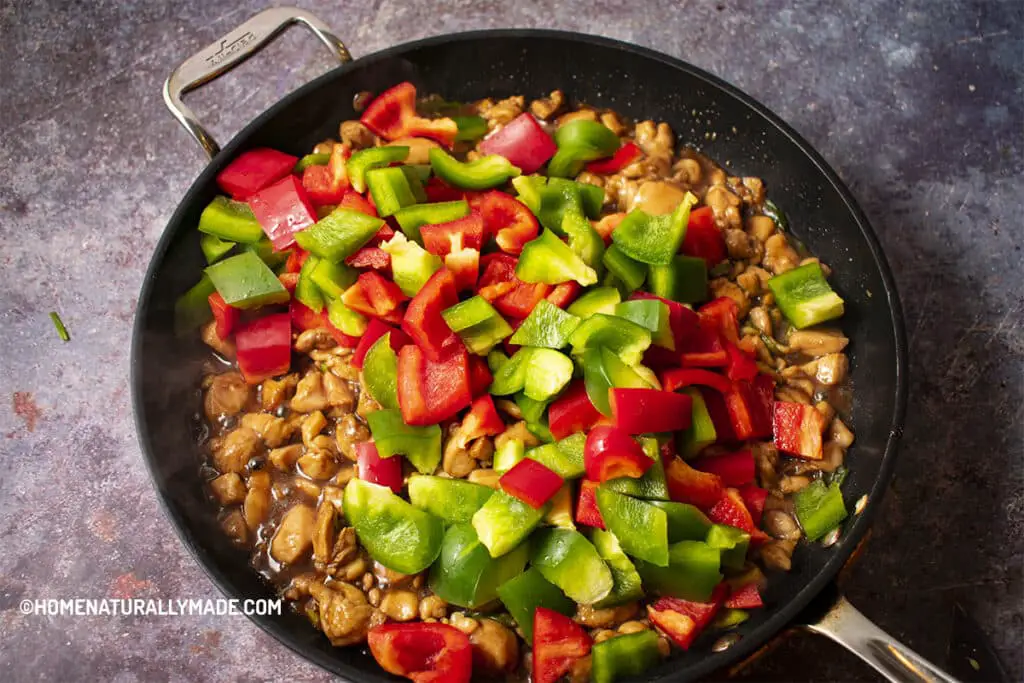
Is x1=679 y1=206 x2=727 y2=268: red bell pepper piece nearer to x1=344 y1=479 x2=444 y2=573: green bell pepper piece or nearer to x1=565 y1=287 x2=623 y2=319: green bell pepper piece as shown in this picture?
x1=565 y1=287 x2=623 y2=319: green bell pepper piece

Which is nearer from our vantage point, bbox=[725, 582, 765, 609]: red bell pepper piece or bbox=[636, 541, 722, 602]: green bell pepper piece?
bbox=[636, 541, 722, 602]: green bell pepper piece

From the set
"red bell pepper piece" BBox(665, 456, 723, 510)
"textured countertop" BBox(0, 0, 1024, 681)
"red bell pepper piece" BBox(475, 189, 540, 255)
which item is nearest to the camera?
"red bell pepper piece" BBox(665, 456, 723, 510)

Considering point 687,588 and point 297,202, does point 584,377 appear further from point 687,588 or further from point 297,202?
point 297,202

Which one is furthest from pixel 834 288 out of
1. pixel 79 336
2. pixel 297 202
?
pixel 79 336

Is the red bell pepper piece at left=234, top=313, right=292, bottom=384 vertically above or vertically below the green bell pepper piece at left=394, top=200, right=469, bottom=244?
below

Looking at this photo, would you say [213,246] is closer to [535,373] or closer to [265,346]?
[265,346]

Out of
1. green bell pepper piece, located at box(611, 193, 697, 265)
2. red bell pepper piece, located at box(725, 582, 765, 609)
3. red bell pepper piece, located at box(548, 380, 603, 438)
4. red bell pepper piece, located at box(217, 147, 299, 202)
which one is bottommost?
red bell pepper piece, located at box(725, 582, 765, 609)

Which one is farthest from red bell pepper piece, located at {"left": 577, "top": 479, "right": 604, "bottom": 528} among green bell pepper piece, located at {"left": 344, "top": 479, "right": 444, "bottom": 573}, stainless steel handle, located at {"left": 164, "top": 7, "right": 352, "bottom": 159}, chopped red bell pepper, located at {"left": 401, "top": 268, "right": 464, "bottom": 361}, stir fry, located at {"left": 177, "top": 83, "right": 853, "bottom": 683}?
stainless steel handle, located at {"left": 164, "top": 7, "right": 352, "bottom": 159}

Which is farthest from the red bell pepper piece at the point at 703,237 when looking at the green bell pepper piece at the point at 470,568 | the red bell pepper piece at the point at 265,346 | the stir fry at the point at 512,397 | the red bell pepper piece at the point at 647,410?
the red bell pepper piece at the point at 265,346
